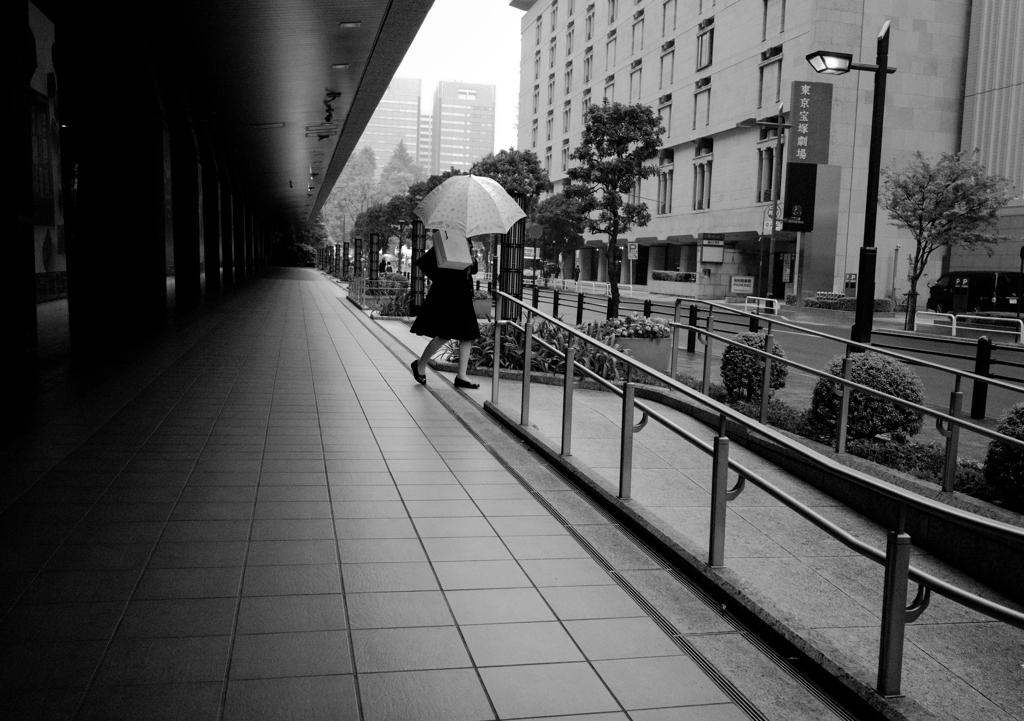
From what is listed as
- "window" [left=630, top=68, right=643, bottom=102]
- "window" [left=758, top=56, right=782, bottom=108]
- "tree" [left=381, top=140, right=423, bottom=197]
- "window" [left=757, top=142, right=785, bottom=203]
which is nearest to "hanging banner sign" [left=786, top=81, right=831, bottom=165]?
"window" [left=757, top=142, right=785, bottom=203]

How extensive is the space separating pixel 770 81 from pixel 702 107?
6718 mm

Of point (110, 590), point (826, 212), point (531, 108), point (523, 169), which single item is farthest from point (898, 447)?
point (531, 108)

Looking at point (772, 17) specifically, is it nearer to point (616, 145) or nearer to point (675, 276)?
point (675, 276)

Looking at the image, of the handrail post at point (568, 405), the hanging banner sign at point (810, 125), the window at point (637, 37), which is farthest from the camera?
the window at point (637, 37)

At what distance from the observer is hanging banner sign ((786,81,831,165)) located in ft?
125

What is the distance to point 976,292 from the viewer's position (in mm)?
36750

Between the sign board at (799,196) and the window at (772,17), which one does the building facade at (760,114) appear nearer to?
the window at (772,17)

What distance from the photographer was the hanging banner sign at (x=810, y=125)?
125 ft

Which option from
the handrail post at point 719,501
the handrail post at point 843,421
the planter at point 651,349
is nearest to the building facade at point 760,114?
the planter at point 651,349

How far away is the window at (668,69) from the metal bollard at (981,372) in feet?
147

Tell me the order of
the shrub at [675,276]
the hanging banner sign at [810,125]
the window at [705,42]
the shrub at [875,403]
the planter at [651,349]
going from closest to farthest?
1. the shrub at [875,403]
2. the planter at [651,349]
3. the hanging banner sign at [810,125]
4. the shrub at [675,276]
5. the window at [705,42]

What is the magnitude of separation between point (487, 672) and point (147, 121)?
61.7ft

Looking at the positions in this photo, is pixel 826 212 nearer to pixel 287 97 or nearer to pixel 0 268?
pixel 287 97

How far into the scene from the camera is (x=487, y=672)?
125 inches
